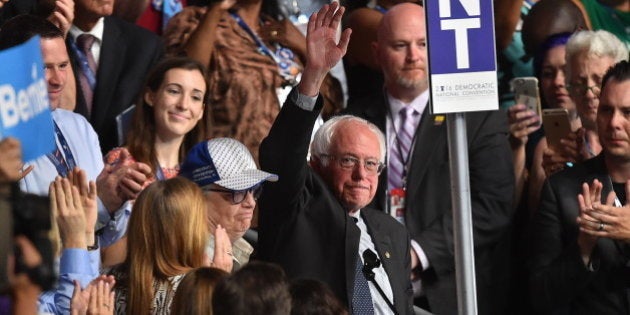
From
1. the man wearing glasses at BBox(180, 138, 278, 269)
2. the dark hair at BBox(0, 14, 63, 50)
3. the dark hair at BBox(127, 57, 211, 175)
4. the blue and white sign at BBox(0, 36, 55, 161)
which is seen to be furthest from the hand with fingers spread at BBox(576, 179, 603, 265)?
the blue and white sign at BBox(0, 36, 55, 161)

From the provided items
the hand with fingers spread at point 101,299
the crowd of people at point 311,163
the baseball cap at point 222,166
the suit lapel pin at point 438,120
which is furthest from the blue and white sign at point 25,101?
the suit lapel pin at point 438,120

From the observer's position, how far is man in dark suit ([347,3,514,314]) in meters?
9.02

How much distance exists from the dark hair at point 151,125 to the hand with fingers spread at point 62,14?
0.54 meters

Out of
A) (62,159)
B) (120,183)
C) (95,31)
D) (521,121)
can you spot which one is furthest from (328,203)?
(521,121)

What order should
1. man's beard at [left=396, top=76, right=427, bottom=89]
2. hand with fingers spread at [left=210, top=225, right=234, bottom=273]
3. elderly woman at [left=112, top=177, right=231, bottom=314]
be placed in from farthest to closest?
man's beard at [left=396, top=76, right=427, bottom=89] → hand with fingers spread at [left=210, top=225, right=234, bottom=273] → elderly woman at [left=112, top=177, right=231, bottom=314]

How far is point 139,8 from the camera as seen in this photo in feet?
33.2

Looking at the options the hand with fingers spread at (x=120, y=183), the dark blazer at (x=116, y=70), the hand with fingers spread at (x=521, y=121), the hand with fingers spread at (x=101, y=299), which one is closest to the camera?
the hand with fingers spread at (x=101, y=299)

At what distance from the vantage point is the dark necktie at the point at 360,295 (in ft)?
24.9

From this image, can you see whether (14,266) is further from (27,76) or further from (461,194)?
(461,194)

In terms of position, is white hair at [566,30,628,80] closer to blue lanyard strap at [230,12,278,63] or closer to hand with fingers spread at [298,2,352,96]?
blue lanyard strap at [230,12,278,63]

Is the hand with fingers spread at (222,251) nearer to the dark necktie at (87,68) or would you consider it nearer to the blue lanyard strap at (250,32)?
the dark necktie at (87,68)

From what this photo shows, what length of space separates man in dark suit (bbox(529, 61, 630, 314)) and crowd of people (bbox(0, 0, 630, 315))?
0.04 ft

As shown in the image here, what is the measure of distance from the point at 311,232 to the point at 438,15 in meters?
1.25

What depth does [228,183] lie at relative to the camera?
767cm
